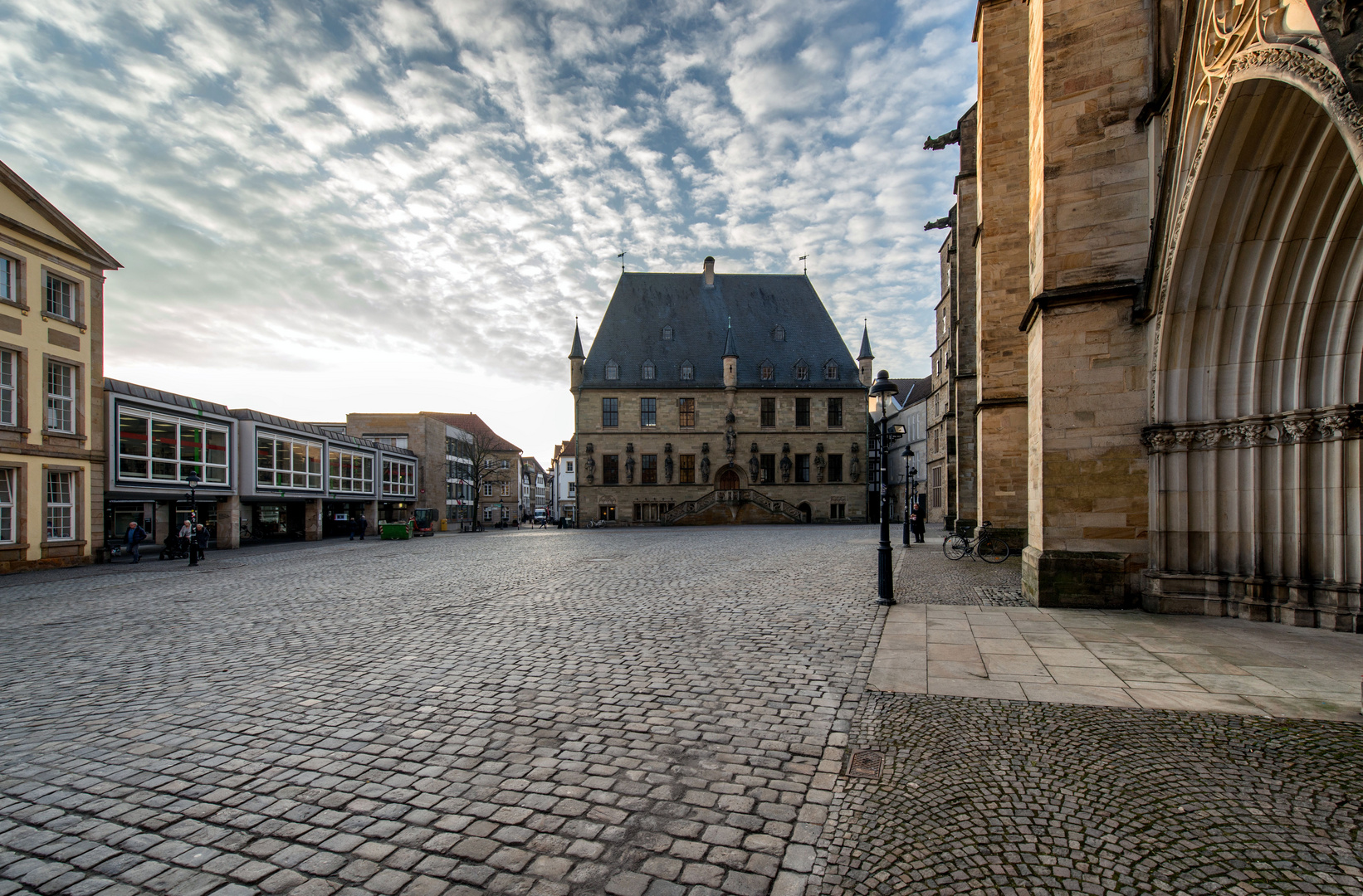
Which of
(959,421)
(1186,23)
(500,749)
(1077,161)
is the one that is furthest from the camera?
(959,421)

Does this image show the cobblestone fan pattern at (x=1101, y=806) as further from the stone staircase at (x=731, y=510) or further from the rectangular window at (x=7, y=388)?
the stone staircase at (x=731, y=510)

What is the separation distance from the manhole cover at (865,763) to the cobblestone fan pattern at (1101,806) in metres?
0.06

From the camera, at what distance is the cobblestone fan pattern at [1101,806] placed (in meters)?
2.65

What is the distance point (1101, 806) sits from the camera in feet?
10.5

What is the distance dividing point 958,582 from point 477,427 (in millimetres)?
74574

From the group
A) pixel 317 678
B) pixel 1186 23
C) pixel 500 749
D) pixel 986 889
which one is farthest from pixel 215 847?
pixel 1186 23

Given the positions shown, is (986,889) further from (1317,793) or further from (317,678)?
(317,678)

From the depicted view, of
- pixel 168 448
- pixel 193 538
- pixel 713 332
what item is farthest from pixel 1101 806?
pixel 713 332

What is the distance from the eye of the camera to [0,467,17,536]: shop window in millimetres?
17234

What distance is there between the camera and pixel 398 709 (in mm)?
4949

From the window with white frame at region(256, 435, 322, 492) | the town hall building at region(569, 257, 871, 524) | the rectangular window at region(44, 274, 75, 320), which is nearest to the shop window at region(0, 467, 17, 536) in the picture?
the rectangular window at region(44, 274, 75, 320)

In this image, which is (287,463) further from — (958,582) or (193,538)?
(958,582)

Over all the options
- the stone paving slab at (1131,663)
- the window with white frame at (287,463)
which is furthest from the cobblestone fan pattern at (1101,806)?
the window with white frame at (287,463)

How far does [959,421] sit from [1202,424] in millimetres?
12759
